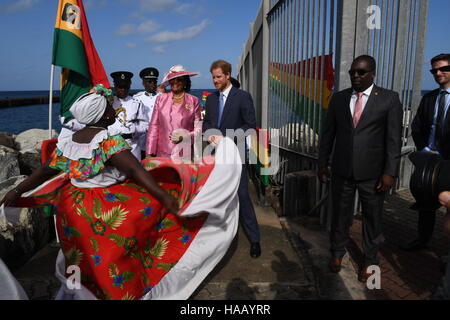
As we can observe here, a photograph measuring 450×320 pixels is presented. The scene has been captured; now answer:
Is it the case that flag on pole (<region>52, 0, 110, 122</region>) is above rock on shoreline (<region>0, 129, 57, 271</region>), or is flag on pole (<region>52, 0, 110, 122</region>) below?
above

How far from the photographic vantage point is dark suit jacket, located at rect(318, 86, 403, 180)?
287 cm

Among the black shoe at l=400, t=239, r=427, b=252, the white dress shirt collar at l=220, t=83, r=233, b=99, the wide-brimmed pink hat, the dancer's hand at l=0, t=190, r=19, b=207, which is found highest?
the wide-brimmed pink hat

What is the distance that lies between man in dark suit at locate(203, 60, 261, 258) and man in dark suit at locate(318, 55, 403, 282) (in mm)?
857

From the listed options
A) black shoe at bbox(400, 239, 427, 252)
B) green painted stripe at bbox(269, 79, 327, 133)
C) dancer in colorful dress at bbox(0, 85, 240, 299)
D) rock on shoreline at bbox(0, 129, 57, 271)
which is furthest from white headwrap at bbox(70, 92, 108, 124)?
black shoe at bbox(400, 239, 427, 252)

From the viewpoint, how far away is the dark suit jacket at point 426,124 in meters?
3.31

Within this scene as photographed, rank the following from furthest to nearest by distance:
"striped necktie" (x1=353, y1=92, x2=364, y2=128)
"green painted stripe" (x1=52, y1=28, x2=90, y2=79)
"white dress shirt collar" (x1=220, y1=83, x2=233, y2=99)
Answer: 1. "green painted stripe" (x1=52, y1=28, x2=90, y2=79)
2. "white dress shirt collar" (x1=220, y1=83, x2=233, y2=99)
3. "striped necktie" (x1=353, y1=92, x2=364, y2=128)

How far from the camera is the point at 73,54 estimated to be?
13.9 feet

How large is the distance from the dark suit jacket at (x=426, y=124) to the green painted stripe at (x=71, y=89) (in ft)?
13.5

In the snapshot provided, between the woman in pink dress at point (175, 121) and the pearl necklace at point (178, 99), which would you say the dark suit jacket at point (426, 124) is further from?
the pearl necklace at point (178, 99)

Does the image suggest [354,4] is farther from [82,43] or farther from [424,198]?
[82,43]

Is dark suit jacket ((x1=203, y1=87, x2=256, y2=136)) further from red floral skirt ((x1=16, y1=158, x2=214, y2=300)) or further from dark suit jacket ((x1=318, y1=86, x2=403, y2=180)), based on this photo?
red floral skirt ((x1=16, y1=158, x2=214, y2=300))

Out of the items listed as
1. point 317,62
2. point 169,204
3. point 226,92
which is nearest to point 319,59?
point 317,62
